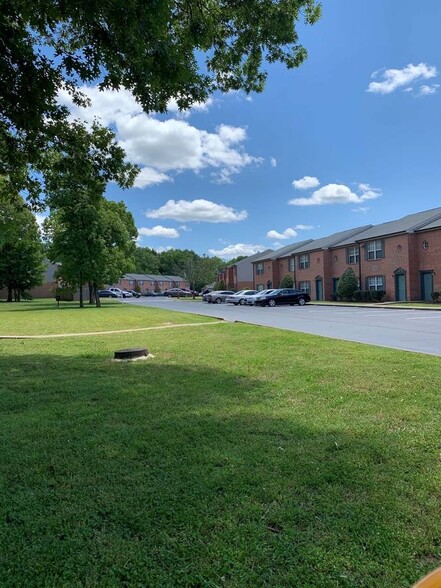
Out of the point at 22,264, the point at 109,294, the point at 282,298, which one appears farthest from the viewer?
the point at 109,294

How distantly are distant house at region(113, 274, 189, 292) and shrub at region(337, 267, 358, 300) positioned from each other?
6801 cm

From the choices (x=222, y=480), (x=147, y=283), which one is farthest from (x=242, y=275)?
(x=222, y=480)

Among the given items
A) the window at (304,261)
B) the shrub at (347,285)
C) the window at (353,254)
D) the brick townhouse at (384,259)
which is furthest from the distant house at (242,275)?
the shrub at (347,285)

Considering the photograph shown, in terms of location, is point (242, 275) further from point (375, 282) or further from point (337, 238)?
point (375, 282)

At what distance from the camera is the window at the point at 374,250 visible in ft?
126

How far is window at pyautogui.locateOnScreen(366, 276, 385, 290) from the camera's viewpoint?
3850cm

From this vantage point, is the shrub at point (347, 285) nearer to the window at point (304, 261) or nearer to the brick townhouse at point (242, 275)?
the window at point (304, 261)

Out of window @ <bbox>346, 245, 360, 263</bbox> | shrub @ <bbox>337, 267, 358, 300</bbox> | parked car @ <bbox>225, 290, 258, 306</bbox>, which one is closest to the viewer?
parked car @ <bbox>225, 290, 258, 306</bbox>

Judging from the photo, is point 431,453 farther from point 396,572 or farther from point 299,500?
point 396,572

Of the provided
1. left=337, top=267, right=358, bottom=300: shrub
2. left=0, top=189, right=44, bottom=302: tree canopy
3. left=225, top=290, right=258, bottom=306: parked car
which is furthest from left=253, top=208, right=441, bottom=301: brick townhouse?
left=0, top=189, right=44, bottom=302: tree canopy

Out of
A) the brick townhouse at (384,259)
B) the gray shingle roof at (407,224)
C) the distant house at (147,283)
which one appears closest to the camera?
the brick townhouse at (384,259)

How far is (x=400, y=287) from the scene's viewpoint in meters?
36.3

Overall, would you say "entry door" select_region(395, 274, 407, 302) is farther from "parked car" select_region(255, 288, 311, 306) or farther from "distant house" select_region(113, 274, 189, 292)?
"distant house" select_region(113, 274, 189, 292)

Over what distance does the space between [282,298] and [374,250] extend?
977 cm
